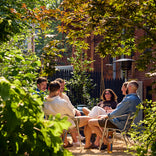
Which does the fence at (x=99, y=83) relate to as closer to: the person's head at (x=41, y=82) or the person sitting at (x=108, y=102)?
the person sitting at (x=108, y=102)

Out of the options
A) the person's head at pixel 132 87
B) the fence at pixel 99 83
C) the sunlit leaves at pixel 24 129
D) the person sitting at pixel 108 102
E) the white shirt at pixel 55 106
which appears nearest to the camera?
the sunlit leaves at pixel 24 129

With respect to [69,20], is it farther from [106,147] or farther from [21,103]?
[21,103]

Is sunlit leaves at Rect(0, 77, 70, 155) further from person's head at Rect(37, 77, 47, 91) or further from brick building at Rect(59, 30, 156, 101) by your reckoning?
brick building at Rect(59, 30, 156, 101)

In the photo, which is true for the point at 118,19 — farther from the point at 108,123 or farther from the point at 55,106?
the point at 108,123

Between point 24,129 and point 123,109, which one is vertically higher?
point 24,129

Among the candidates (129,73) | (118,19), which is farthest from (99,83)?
(118,19)

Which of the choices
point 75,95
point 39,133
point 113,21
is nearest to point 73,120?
point 113,21

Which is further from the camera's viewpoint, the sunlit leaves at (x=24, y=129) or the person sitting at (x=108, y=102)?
the person sitting at (x=108, y=102)

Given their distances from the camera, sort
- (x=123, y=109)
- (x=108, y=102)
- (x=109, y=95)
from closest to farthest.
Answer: (x=123, y=109) → (x=109, y=95) → (x=108, y=102)

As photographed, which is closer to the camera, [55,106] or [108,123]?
[55,106]

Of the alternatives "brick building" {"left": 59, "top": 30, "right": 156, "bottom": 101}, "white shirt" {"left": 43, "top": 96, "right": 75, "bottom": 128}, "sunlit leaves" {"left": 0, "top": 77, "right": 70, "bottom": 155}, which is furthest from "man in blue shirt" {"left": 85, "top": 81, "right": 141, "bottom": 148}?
"sunlit leaves" {"left": 0, "top": 77, "right": 70, "bottom": 155}

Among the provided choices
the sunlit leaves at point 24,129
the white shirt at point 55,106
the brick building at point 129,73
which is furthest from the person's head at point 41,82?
the sunlit leaves at point 24,129

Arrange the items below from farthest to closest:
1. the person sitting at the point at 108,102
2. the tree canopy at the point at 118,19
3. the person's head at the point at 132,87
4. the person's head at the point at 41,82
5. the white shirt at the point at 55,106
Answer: the person sitting at the point at 108,102
the person's head at the point at 41,82
the person's head at the point at 132,87
the white shirt at the point at 55,106
the tree canopy at the point at 118,19

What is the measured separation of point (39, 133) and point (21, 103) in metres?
0.23
